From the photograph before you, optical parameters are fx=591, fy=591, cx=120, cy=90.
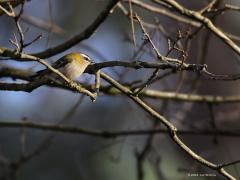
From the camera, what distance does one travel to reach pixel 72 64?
4293 millimetres

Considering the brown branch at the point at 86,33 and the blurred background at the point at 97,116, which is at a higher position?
the blurred background at the point at 97,116

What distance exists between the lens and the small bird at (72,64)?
410 centimetres

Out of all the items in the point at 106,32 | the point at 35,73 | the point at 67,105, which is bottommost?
the point at 35,73

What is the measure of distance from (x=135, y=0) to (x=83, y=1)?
9.13m

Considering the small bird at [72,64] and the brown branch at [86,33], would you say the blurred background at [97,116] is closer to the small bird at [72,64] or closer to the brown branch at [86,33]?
the small bird at [72,64]

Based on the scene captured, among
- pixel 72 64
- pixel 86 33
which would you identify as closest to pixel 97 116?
pixel 72 64

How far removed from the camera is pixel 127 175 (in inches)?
381

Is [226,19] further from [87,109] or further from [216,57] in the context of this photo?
[87,109]

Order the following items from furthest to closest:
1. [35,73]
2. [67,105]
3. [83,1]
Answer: [83,1], [67,105], [35,73]

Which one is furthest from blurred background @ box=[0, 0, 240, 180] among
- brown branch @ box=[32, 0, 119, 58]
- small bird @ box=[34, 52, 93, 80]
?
brown branch @ box=[32, 0, 119, 58]

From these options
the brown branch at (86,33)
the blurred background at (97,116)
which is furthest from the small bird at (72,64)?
the blurred background at (97,116)

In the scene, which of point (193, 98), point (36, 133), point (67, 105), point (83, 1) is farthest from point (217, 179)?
point (83, 1)

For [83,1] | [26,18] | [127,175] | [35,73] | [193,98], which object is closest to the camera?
[35,73]

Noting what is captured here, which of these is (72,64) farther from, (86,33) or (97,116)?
(97,116)
